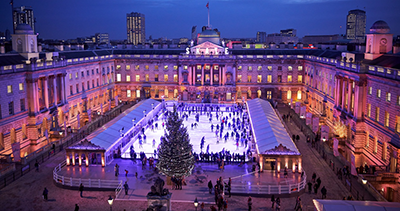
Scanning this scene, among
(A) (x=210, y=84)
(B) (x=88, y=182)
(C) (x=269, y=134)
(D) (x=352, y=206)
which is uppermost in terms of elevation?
(A) (x=210, y=84)

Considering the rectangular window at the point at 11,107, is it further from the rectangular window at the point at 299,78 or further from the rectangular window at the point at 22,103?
the rectangular window at the point at 299,78

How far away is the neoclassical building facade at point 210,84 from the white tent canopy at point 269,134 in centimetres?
981

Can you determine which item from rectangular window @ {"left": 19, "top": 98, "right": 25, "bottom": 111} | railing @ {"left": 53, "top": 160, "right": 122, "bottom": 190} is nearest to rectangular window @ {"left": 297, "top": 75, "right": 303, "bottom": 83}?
rectangular window @ {"left": 19, "top": 98, "right": 25, "bottom": 111}

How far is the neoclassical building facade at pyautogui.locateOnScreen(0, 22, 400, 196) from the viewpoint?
4650cm

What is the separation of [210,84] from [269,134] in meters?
47.7

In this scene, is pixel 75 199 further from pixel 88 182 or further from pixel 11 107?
pixel 11 107

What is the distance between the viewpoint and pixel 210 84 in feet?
298

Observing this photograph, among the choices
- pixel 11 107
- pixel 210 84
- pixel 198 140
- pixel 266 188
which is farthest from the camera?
pixel 210 84

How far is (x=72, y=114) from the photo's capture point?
68000mm

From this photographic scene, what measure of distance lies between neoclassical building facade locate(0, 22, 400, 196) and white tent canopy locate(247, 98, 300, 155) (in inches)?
386

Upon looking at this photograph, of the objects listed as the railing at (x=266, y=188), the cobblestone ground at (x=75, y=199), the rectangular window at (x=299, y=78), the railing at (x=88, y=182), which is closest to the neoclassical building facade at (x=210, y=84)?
the rectangular window at (x=299, y=78)

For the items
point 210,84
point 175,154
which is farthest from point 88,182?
point 210,84

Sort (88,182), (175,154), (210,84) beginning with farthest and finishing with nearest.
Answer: (210,84) → (88,182) → (175,154)

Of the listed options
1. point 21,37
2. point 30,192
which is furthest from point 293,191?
point 21,37
